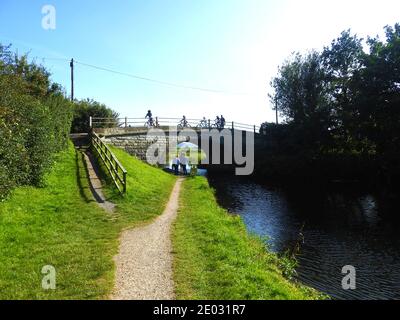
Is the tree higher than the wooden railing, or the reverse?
the tree

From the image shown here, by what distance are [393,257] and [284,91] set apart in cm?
4196

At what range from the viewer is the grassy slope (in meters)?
9.38

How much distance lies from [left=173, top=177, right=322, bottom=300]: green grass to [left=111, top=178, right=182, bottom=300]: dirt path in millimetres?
314

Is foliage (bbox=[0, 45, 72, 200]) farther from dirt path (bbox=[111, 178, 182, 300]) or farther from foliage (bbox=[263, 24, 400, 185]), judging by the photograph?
foliage (bbox=[263, 24, 400, 185])

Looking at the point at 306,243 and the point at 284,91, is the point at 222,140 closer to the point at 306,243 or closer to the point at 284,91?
the point at 284,91

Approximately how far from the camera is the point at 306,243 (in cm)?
1792

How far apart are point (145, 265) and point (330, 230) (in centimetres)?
1272

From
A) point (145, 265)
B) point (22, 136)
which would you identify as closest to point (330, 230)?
point (145, 265)

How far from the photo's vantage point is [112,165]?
75.3 ft

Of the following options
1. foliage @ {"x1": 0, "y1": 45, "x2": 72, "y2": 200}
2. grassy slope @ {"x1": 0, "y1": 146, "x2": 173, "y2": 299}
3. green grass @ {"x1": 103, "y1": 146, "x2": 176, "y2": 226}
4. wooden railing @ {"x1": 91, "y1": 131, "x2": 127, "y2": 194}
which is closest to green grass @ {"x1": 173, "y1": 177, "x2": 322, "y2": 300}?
green grass @ {"x1": 103, "y1": 146, "x2": 176, "y2": 226}

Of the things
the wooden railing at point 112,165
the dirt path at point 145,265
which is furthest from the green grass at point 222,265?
the wooden railing at point 112,165

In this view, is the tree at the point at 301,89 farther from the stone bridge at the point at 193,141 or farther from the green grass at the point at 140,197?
the green grass at the point at 140,197

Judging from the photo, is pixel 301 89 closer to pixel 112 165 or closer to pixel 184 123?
pixel 184 123
